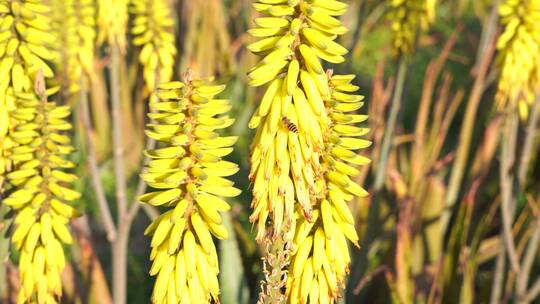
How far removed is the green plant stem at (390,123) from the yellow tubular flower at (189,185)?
5.01 feet

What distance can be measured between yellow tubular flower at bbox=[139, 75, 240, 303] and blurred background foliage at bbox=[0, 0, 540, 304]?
0.12 m

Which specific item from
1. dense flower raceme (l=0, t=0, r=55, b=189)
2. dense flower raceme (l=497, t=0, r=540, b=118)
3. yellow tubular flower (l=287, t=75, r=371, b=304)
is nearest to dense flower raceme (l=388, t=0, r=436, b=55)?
dense flower raceme (l=497, t=0, r=540, b=118)

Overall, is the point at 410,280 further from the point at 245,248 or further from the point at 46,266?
the point at 46,266

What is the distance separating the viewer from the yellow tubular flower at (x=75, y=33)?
258 centimetres

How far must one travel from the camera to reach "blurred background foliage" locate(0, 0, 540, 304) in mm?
2580

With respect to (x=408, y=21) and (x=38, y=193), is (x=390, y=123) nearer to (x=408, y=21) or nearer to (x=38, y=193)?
(x=408, y=21)

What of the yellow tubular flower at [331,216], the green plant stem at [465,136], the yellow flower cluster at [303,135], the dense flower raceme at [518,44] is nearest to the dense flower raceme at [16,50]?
the yellow flower cluster at [303,135]

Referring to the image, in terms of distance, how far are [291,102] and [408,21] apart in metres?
1.54

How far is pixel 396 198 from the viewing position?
319cm

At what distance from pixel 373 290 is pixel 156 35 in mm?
1369

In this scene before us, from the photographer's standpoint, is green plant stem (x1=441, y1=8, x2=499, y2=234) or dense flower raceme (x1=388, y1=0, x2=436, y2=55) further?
green plant stem (x1=441, y1=8, x2=499, y2=234)

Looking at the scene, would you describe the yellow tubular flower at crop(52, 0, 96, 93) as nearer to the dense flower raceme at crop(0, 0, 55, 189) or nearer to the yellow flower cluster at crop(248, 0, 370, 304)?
the dense flower raceme at crop(0, 0, 55, 189)

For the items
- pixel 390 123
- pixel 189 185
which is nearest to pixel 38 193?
pixel 189 185

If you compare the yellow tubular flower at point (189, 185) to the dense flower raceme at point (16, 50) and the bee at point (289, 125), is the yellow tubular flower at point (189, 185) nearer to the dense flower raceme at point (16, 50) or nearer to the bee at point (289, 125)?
the bee at point (289, 125)
